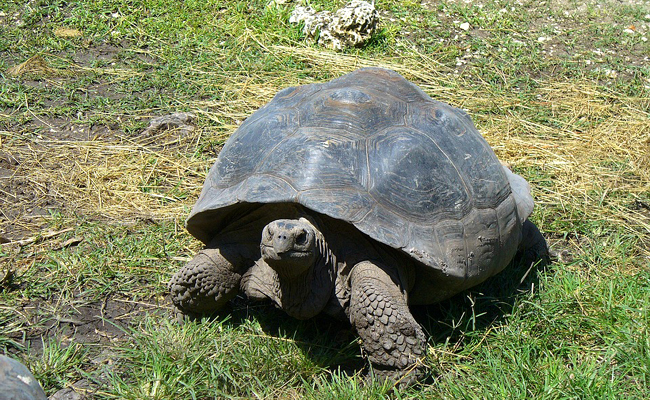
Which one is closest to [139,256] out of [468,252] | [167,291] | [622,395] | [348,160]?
[167,291]

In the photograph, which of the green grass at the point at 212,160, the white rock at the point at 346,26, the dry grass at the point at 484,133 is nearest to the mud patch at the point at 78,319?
the green grass at the point at 212,160

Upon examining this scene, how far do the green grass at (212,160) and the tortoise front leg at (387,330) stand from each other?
11 centimetres

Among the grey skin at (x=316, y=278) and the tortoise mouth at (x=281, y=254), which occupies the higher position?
the tortoise mouth at (x=281, y=254)

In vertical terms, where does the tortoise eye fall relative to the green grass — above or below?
above

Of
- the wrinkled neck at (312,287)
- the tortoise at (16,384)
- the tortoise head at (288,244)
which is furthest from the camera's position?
the wrinkled neck at (312,287)

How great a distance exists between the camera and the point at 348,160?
9.23 feet

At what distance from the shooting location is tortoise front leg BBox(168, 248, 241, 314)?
2920 millimetres

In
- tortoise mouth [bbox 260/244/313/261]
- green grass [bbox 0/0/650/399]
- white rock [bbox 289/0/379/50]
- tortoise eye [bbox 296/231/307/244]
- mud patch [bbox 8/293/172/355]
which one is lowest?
mud patch [bbox 8/293/172/355]

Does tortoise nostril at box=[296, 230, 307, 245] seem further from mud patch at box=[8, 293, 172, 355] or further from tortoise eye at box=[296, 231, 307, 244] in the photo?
mud patch at box=[8, 293, 172, 355]

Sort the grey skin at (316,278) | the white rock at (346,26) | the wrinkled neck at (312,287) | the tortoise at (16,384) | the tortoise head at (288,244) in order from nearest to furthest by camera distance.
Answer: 1. the tortoise at (16,384)
2. the tortoise head at (288,244)
3. the grey skin at (316,278)
4. the wrinkled neck at (312,287)
5. the white rock at (346,26)

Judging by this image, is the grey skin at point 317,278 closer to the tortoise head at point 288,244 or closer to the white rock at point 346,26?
the tortoise head at point 288,244

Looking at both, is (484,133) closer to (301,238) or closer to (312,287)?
(312,287)

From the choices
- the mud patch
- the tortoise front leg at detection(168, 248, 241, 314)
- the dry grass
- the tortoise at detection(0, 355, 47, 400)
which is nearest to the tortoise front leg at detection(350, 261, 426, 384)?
the tortoise front leg at detection(168, 248, 241, 314)

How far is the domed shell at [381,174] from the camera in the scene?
2.73 meters
